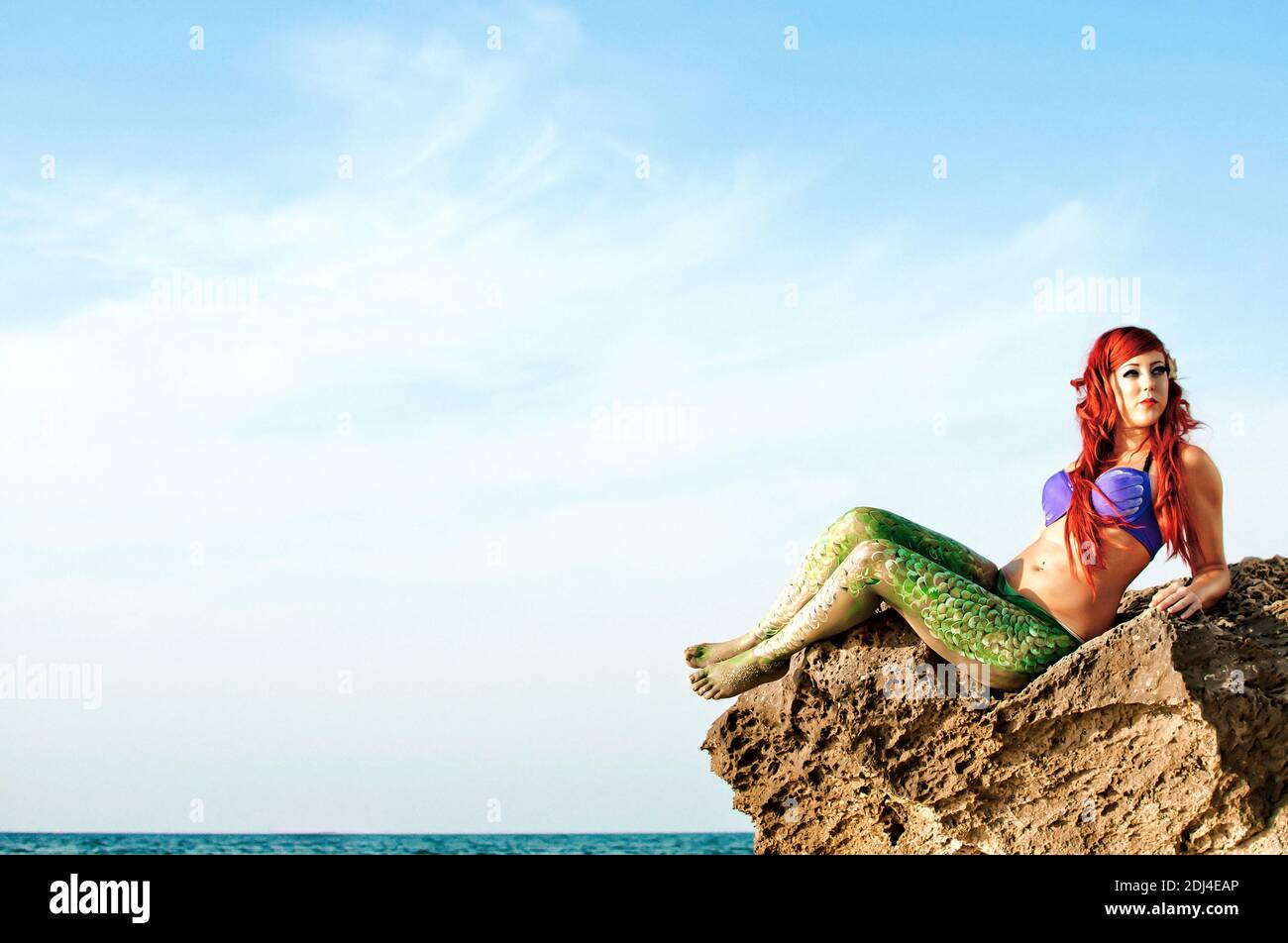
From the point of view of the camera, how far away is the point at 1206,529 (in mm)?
6121

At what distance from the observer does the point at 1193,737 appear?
18.5ft

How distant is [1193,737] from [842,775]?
5.26ft

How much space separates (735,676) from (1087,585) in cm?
177

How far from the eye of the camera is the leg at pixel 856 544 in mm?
6391

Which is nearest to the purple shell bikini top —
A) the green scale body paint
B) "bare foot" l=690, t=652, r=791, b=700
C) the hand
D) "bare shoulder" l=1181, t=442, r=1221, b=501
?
"bare shoulder" l=1181, t=442, r=1221, b=501

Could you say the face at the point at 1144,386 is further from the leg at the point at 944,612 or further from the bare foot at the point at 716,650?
the bare foot at the point at 716,650

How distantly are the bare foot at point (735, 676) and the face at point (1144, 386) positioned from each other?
2.12 m

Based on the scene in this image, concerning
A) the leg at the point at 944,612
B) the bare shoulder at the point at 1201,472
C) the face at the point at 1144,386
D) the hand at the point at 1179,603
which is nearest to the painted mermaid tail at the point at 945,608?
the leg at the point at 944,612

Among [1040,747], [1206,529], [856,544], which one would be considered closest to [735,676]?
[856,544]
